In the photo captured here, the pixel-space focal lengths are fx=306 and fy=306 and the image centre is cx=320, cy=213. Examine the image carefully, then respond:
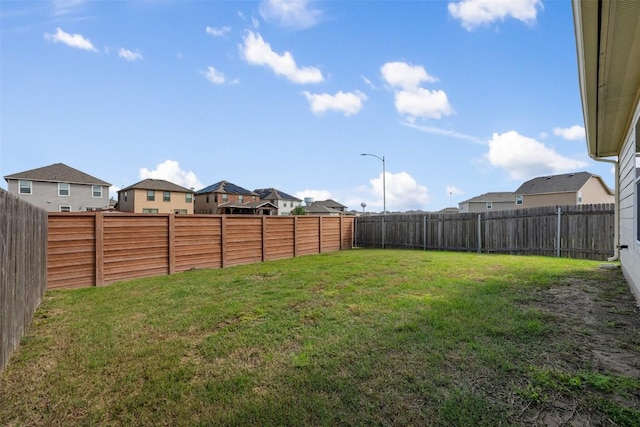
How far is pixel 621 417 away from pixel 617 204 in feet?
26.0

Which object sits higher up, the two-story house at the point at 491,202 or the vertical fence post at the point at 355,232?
the two-story house at the point at 491,202

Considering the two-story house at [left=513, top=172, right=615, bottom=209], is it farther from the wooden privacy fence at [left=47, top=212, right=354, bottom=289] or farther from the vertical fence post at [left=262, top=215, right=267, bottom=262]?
the vertical fence post at [left=262, top=215, right=267, bottom=262]

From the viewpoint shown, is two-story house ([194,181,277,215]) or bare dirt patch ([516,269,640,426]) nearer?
bare dirt patch ([516,269,640,426])

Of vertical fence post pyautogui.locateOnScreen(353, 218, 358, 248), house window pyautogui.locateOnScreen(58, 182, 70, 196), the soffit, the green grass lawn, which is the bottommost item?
the green grass lawn

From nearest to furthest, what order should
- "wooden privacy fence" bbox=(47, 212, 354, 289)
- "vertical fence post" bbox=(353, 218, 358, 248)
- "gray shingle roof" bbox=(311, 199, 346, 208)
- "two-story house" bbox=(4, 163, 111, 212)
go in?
1. "wooden privacy fence" bbox=(47, 212, 354, 289)
2. "vertical fence post" bbox=(353, 218, 358, 248)
3. "two-story house" bbox=(4, 163, 111, 212)
4. "gray shingle roof" bbox=(311, 199, 346, 208)

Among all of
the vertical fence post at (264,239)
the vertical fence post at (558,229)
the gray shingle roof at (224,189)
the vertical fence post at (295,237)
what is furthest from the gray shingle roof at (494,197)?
the vertical fence post at (264,239)

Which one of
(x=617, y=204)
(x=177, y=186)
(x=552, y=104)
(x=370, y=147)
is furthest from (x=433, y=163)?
(x=177, y=186)

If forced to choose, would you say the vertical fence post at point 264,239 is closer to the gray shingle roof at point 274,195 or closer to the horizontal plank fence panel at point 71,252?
the horizontal plank fence panel at point 71,252

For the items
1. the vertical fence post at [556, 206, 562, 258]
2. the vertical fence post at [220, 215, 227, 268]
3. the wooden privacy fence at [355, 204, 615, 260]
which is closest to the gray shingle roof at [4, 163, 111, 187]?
the vertical fence post at [220, 215, 227, 268]

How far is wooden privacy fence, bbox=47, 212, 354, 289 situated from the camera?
251 inches

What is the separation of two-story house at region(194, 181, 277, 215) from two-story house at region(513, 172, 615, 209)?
28.1 metres

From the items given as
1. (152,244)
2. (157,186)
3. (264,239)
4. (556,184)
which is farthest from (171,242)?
(556,184)

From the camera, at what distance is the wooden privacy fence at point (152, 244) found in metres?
6.39

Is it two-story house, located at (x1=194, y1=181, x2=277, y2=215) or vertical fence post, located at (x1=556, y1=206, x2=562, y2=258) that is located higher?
two-story house, located at (x1=194, y1=181, x2=277, y2=215)
